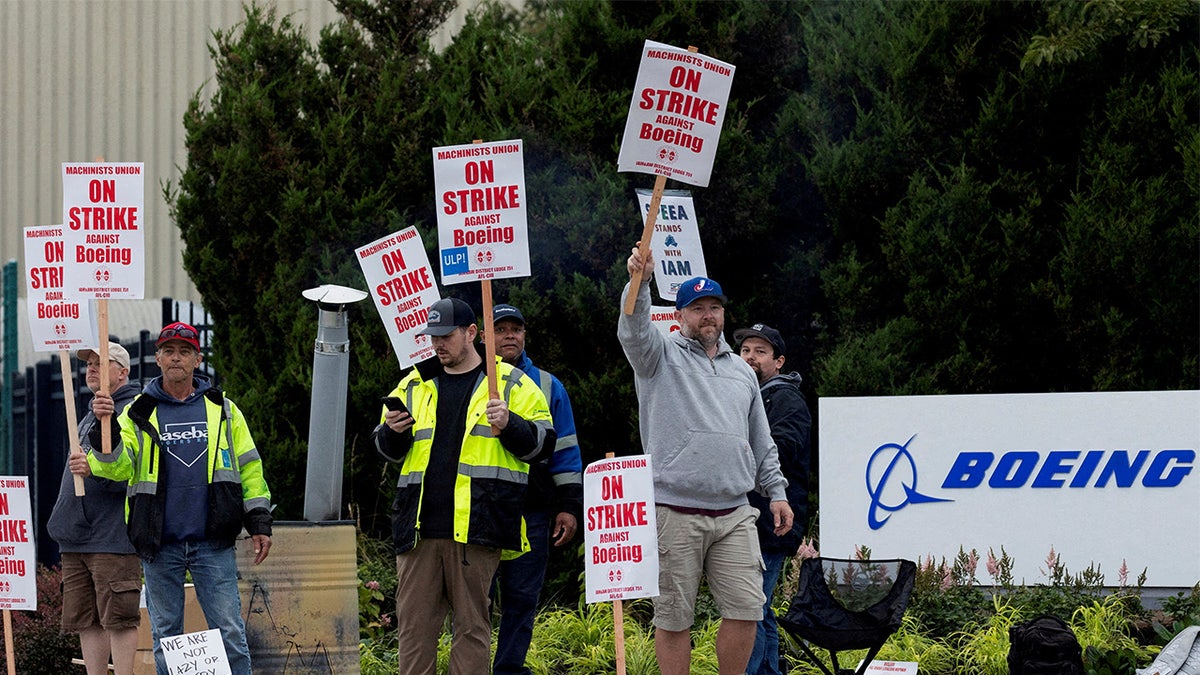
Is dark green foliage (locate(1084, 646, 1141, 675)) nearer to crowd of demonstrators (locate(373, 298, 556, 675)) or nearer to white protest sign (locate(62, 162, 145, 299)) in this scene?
crowd of demonstrators (locate(373, 298, 556, 675))

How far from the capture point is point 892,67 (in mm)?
11867

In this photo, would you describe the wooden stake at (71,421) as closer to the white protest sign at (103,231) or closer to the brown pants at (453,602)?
the white protest sign at (103,231)

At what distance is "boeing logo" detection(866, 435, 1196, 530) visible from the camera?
32.1 ft

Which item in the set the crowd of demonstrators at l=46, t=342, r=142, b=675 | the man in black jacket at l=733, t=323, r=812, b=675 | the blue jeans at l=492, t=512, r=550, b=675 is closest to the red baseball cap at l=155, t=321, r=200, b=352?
the crowd of demonstrators at l=46, t=342, r=142, b=675

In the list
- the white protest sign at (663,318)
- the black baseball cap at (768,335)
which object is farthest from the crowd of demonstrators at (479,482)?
the white protest sign at (663,318)

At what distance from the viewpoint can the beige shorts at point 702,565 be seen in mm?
6684

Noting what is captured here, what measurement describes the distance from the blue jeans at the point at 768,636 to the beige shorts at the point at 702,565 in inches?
30.2

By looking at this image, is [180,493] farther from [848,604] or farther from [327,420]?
[848,604]

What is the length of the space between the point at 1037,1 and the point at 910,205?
1791 mm

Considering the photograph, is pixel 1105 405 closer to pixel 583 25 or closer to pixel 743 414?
pixel 743 414

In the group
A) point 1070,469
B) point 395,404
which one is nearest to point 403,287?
point 395,404

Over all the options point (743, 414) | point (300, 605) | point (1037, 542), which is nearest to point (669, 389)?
point (743, 414)

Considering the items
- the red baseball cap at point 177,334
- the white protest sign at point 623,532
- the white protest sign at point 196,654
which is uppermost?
the red baseball cap at point 177,334

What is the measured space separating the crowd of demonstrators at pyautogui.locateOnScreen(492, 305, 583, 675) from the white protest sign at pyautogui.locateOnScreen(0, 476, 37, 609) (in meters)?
2.23
